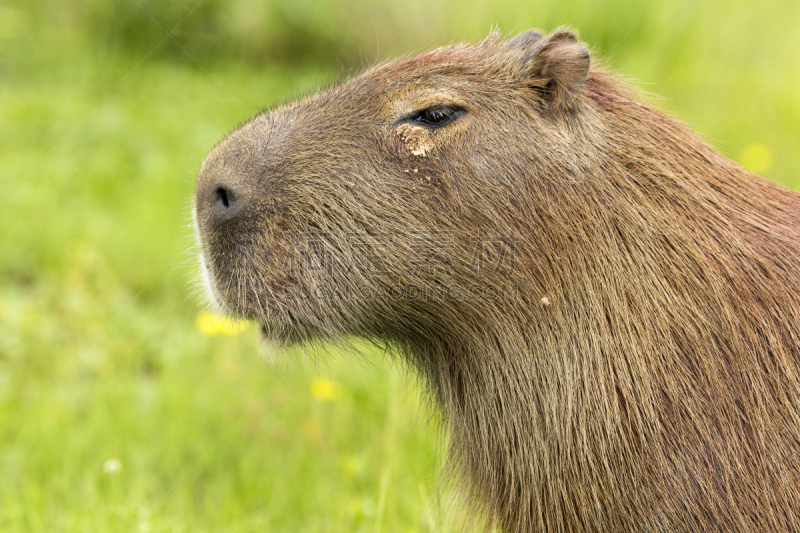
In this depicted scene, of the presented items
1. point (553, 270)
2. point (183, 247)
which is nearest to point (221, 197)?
point (553, 270)

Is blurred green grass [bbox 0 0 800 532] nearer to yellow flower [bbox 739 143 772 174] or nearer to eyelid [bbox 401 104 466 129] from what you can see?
yellow flower [bbox 739 143 772 174]

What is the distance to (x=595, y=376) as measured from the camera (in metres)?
2.06

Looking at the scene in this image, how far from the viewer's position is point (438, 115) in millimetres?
2125

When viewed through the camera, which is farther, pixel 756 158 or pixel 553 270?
pixel 756 158

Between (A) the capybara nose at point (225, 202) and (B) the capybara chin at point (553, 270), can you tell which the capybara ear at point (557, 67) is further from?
(A) the capybara nose at point (225, 202)

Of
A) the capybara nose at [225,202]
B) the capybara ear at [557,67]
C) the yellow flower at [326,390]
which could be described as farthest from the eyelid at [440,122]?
the yellow flower at [326,390]

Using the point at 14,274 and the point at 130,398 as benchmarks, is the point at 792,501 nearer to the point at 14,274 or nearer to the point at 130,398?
the point at 130,398

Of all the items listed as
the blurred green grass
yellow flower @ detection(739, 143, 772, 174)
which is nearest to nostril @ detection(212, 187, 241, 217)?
the blurred green grass

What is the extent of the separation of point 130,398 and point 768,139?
5144 mm

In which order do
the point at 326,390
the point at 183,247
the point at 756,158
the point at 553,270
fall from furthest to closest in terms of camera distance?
the point at 756,158
the point at 183,247
the point at 326,390
the point at 553,270

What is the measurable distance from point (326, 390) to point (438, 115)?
218cm

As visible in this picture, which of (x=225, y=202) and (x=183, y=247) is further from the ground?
→ (x=225, y=202)

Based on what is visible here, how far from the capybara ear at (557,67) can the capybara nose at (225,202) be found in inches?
33.0

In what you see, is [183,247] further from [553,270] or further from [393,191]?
[553,270]
